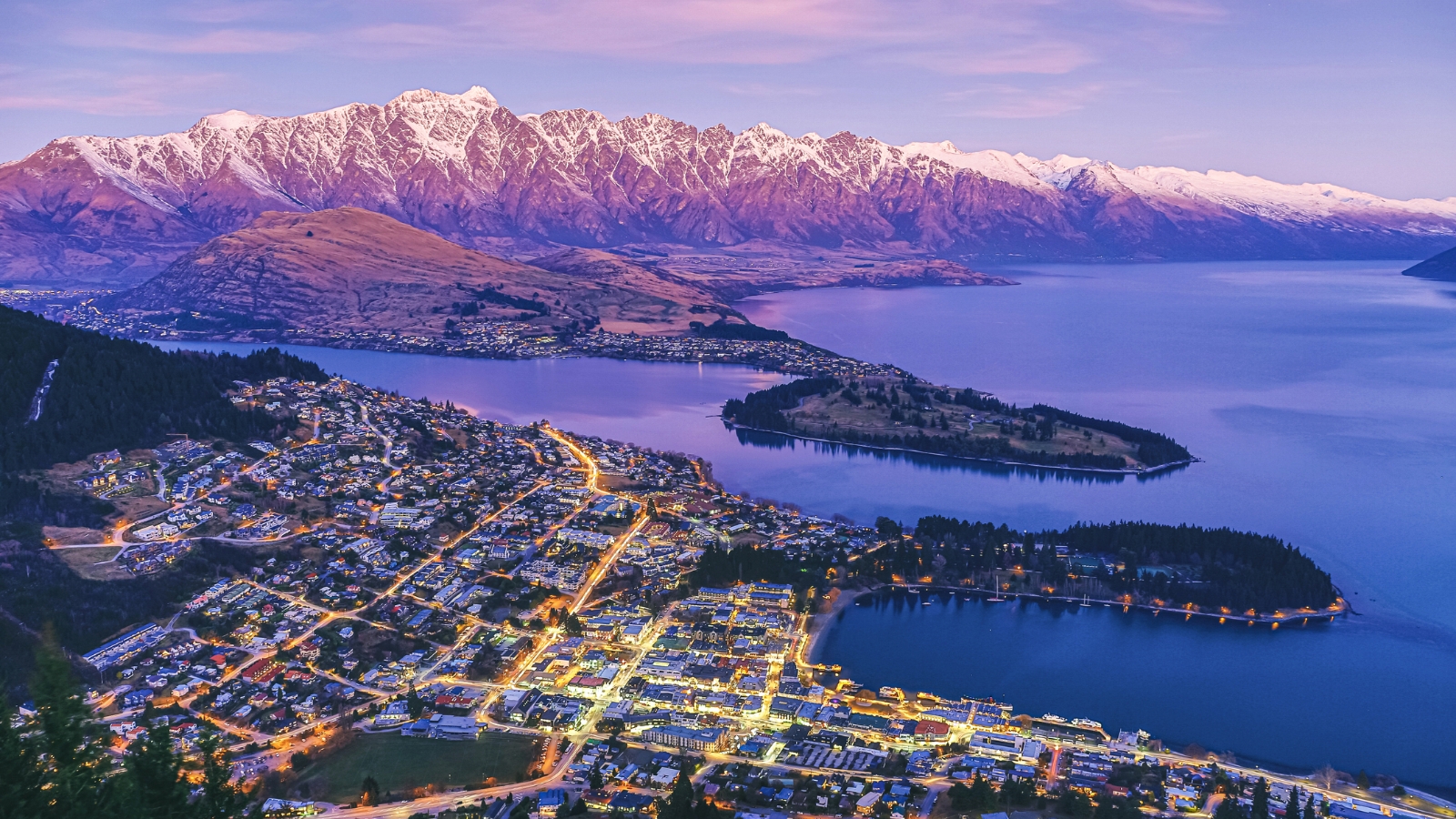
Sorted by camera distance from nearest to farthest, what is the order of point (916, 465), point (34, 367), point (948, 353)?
point (34, 367) → point (916, 465) → point (948, 353)

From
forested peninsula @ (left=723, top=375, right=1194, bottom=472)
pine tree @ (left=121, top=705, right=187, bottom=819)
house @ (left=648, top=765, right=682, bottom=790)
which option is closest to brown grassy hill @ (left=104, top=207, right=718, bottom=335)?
forested peninsula @ (left=723, top=375, right=1194, bottom=472)

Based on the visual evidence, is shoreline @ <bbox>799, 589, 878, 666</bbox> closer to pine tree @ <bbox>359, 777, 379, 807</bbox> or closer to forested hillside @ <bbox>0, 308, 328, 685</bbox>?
pine tree @ <bbox>359, 777, 379, 807</bbox>

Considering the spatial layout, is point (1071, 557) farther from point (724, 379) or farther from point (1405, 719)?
point (724, 379)

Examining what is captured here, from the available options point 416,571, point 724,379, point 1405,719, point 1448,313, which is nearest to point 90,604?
point 416,571

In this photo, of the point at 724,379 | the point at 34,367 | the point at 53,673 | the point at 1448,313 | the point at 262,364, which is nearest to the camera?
the point at 53,673

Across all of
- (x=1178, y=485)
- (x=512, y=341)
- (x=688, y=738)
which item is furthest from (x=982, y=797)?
(x=512, y=341)

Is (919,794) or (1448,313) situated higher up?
(1448,313)

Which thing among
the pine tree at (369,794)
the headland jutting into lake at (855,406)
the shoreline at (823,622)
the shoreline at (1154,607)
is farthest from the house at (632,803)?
the headland jutting into lake at (855,406)
